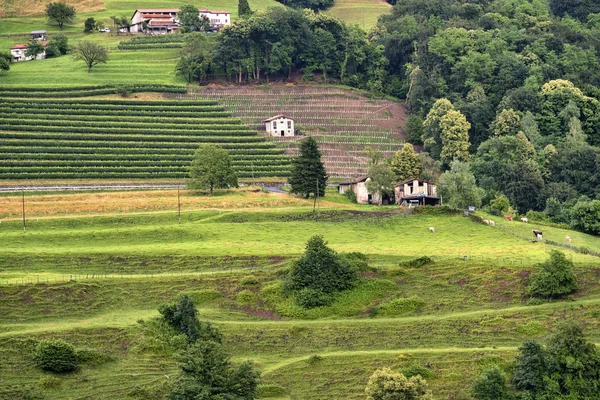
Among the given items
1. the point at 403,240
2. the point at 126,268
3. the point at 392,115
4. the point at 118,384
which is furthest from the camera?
the point at 392,115

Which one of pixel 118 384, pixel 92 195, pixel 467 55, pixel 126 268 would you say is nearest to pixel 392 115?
pixel 467 55

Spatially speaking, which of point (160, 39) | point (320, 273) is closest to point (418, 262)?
point (320, 273)

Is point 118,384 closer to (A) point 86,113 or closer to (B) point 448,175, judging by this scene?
(B) point 448,175

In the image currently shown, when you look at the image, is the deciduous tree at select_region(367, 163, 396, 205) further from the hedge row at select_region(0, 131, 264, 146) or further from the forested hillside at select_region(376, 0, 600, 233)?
the hedge row at select_region(0, 131, 264, 146)

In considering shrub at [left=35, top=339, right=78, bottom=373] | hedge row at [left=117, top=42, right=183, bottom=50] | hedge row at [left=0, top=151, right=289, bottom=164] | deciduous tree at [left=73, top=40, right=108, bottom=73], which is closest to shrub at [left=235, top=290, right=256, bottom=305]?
shrub at [left=35, top=339, right=78, bottom=373]

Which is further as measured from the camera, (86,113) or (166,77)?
(166,77)
